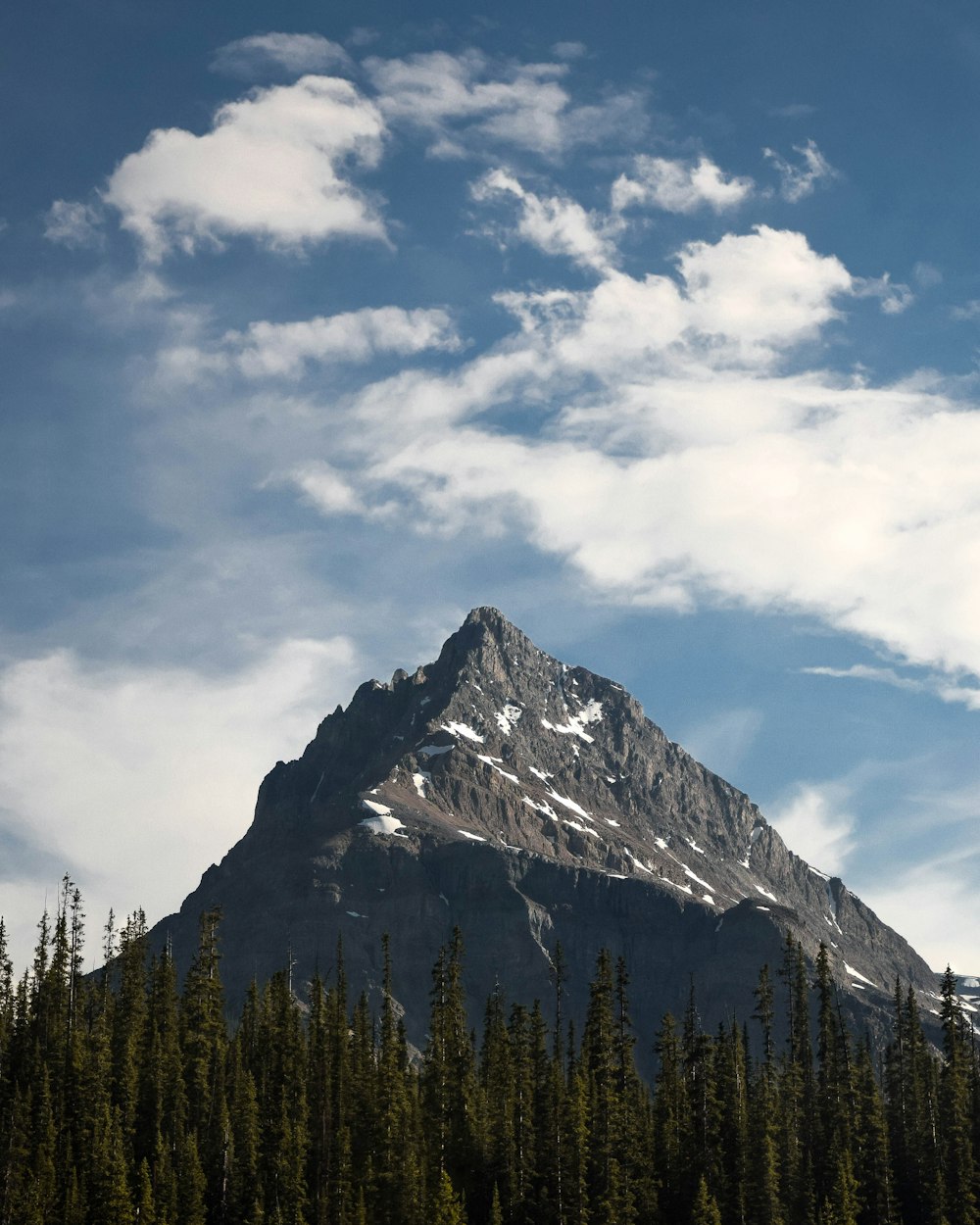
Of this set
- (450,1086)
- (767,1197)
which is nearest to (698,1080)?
(767,1197)

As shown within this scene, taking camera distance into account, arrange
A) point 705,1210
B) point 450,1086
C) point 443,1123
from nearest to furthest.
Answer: point 705,1210 < point 443,1123 < point 450,1086

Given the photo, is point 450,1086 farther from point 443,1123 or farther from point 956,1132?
point 956,1132

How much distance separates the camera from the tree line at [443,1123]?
10981 centimetres

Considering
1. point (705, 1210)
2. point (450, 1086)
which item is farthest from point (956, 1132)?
point (450, 1086)

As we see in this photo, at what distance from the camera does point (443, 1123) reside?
119000 millimetres

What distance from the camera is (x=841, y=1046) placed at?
5335 inches

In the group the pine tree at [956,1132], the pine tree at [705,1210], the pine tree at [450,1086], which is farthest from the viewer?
the pine tree at [450,1086]

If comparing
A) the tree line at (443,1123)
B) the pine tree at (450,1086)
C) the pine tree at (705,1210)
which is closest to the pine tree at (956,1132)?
the tree line at (443,1123)

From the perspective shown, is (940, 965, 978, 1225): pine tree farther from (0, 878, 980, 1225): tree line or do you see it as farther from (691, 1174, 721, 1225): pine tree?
(691, 1174, 721, 1225): pine tree

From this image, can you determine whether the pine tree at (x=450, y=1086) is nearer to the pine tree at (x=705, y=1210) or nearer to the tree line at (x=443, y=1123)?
the tree line at (x=443, y=1123)

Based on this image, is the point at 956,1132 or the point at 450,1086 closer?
the point at 956,1132

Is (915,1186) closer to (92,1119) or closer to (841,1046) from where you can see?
(841,1046)

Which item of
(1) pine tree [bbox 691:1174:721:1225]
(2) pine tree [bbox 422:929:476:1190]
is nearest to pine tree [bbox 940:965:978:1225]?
(1) pine tree [bbox 691:1174:721:1225]

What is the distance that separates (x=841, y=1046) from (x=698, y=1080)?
19.6 meters
